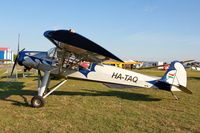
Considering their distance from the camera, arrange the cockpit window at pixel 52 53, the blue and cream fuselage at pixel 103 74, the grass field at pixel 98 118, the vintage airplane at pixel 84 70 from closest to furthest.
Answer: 1. the grass field at pixel 98 118
2. the vintage airplane at pixel 84 70
3. the cockpit window at pixel 52 53
4. the blue and cream fuselage at pixel 103 74

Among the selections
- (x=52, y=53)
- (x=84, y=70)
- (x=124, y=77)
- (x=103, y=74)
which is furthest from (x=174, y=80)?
(x=52, y=53)

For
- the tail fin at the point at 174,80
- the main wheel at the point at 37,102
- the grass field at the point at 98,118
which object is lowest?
the grass field at the point at 98,118

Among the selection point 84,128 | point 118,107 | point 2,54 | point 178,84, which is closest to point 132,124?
point 84,128

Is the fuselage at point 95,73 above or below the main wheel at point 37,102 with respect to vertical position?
above

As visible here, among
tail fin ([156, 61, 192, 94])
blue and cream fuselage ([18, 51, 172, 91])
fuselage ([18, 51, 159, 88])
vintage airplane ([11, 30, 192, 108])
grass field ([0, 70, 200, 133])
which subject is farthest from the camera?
tail fin ([156, 61, 192, 94])

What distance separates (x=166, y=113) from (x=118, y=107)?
1.82m

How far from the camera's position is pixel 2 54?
104m

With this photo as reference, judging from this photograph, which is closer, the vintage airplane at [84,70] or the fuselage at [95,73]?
the vintage airplane at [84,70]

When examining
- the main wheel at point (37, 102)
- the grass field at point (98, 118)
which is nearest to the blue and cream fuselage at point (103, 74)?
the grass field at point (98, 118)

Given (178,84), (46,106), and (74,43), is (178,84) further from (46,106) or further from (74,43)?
(46,106)

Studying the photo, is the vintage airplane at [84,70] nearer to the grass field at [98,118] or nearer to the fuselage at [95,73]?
the fuselage at [95,73]

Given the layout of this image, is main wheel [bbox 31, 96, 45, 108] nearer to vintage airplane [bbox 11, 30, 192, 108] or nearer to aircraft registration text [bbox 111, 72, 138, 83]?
vintage airplane [bbox 11, 30, 192, 108]

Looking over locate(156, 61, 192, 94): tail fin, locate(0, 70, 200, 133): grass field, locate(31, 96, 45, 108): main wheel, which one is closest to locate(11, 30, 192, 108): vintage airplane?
locate(156, 61, 192, 94): tail fin

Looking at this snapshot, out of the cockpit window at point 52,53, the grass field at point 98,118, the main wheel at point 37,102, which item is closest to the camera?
the grass field at point 98,118
